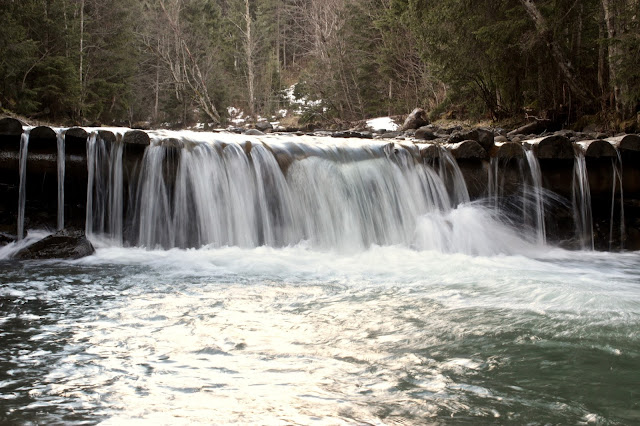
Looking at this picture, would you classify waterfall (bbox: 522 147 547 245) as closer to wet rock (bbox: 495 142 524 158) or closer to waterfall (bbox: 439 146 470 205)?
wet rock (bbox: 495 142 524 158)

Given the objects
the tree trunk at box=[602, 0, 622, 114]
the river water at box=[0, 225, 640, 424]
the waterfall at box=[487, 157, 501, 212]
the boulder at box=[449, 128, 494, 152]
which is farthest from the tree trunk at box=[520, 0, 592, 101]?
the river water at box=[0, 225, 640, 424]

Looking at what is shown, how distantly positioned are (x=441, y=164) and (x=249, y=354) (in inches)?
252

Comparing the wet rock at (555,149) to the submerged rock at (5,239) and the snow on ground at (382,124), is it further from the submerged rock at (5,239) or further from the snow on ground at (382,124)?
the snow on ground at (382,124)

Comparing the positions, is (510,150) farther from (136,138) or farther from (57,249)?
(57,249)

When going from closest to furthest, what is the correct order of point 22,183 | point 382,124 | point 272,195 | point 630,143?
point 22,183
point 272,195
point 630,143
point 382,124

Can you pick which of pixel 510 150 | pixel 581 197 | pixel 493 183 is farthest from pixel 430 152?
pixel 581 197

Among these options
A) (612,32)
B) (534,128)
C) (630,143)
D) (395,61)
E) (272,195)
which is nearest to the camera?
(272,195)

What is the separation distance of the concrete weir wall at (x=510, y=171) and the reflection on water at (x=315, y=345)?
177 cm

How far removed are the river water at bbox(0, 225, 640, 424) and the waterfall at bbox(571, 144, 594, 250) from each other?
8.39 ft

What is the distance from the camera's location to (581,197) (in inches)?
362

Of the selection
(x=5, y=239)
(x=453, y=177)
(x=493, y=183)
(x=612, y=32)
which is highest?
(x=612, y=32)

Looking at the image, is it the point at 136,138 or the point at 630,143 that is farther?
the point at 630,143

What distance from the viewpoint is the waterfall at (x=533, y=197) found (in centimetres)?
920

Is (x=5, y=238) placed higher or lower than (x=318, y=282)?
higher
